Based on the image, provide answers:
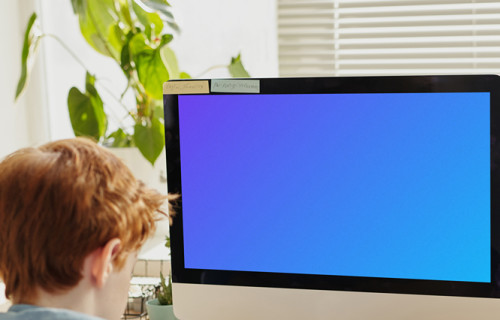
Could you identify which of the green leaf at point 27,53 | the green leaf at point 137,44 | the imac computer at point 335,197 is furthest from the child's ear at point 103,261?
the green leaf at point 27,53

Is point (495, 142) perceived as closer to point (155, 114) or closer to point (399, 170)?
point (399, 170)

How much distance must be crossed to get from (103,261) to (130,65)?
3.06 feet

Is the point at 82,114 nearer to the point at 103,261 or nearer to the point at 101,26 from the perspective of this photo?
the point at 101,26

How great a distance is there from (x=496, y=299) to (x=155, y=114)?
998mm

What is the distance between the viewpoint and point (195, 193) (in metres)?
1.13

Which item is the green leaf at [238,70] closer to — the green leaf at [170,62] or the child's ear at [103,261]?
the green leaf at [170,62]

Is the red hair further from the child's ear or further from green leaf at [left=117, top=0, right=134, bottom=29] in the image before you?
green leaf at [left=117, top=0, right=134, bottom=29]

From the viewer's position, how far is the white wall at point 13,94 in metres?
1.99

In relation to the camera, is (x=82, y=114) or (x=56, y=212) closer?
(x=56, y=212)

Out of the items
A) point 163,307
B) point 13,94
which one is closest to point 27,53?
point 13,94

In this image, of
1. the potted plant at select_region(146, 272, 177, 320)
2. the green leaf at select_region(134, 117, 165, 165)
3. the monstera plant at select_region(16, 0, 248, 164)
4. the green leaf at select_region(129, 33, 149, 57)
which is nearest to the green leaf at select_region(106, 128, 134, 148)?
the monstera plant at select_region(16, 0, 248, 164)

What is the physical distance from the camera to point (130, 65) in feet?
5.51

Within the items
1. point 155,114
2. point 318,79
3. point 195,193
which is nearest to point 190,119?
point 195,193

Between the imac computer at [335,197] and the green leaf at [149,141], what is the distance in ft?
1.69
